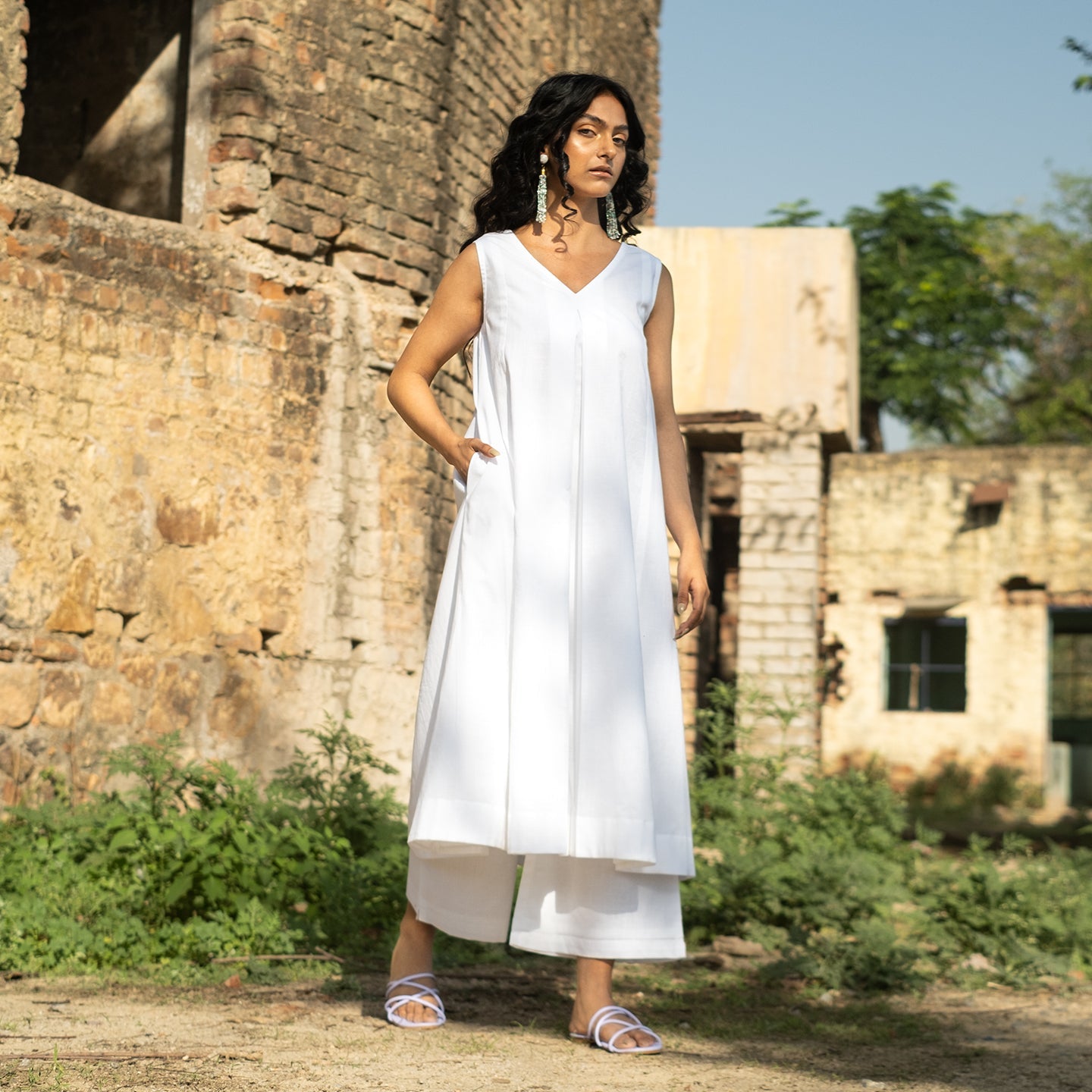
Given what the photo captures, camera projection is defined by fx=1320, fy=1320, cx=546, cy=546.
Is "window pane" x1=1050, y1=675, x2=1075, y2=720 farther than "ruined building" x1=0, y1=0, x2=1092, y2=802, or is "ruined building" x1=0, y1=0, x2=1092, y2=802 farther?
"window pane" x1=1050, y1=675, x2=1075, y2=720

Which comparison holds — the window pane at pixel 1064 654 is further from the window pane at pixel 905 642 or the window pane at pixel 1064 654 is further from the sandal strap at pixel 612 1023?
the sandal strap at pixel 612 1023

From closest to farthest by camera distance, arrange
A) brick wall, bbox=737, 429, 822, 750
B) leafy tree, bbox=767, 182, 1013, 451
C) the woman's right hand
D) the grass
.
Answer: the woman's right hand → the grass → brick wall, bbox=737, 429, 822, 750 → leafy tree, bbox=767, 182, 1013, 451

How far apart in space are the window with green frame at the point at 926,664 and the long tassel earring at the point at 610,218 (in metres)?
10.4

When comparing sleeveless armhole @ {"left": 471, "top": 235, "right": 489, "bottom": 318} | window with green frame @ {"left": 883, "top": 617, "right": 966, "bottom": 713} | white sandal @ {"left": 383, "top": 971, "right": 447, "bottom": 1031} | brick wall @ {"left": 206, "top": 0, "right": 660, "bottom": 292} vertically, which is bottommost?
white sandal @ {"left": 383, "top": 971, "right": 447, "bottom": 1031}

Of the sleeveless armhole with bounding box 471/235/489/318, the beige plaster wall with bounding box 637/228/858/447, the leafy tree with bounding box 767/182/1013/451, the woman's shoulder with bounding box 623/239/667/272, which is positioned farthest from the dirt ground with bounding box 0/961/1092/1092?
the leafy tree with bounding box 767/182/1013/451

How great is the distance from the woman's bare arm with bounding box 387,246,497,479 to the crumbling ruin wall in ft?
8.35

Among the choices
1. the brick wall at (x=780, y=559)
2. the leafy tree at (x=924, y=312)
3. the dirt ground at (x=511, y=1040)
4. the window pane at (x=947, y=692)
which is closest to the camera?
the dirt ground at (x=511, y=1040)

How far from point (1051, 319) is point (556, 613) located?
22821mm

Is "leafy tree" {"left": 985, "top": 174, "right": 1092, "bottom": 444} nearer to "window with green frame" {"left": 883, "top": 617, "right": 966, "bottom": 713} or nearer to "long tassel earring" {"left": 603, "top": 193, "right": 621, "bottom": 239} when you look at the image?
"window with green frame" {"left": 883, "top": 617, "right": 966, "bottom": 713}

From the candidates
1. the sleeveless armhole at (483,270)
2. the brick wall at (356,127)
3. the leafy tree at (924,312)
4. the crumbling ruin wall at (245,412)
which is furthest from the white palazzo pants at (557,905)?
the leafy tree at (924,312)

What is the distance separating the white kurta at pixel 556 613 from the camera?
2.53m

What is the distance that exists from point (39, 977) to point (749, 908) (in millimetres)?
2236

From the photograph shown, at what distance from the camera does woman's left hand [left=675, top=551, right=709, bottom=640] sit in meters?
2.79

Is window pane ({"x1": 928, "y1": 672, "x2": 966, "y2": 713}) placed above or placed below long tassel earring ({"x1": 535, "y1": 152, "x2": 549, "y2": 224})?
below
